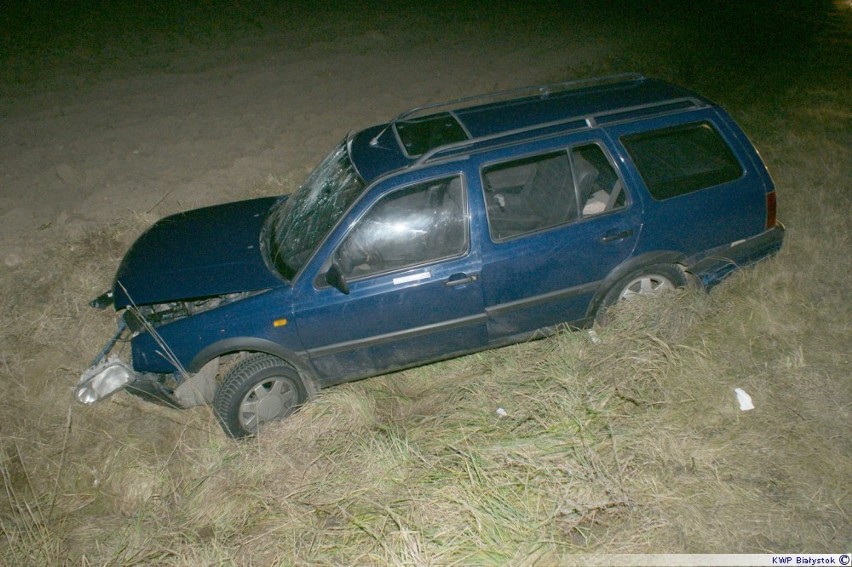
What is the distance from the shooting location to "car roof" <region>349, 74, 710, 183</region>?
12.1 feet

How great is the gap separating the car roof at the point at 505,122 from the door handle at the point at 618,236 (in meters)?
0.75

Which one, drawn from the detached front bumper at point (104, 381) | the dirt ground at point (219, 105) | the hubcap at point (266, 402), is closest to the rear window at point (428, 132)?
the hubcap at point (266, 402)

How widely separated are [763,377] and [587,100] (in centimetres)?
225

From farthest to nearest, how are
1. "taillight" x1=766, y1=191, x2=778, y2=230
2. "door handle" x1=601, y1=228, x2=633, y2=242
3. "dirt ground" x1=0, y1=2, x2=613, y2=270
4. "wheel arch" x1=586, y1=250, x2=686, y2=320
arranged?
"dirt ground" x1=0, y1=2, x2=613, y2=270
"taillight" x1=766, y1=191, x2=778, y2=230
"wheel arch" x1=586, y1=250, x2=686, y2=320
"door handle" x1=601, y1=228, x2=633, y2=242

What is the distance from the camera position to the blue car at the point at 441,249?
3545 millimetres

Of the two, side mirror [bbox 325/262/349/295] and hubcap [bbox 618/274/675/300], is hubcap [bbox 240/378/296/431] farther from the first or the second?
hubcap [bbox 618/274/675/300]

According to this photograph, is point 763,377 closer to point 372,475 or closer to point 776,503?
point 776,503

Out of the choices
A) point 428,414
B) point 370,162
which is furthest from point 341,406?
point 370,162

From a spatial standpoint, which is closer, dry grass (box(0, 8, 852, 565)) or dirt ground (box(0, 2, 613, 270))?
dry grass (box(0, 8, 852, 565))

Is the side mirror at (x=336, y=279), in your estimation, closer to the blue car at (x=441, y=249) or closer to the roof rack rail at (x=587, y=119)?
the blue car at (x=441, y=249)

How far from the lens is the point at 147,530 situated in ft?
10.5

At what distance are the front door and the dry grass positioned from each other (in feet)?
1.58


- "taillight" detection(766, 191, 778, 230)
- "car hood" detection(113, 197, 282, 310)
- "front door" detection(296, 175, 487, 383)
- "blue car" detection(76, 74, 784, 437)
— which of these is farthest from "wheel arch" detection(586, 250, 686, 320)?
"car hood" detection(113, 197, 282, 310)

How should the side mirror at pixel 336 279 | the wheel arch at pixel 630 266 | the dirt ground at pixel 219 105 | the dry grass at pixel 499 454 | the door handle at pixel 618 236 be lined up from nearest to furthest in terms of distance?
the dry grass at pixel 499 454, the side mirror at pixel 336 279, the door handle at pixel 618 236, the wheel arch at pixel 630 266, the dirt ground at pixel 219 105
